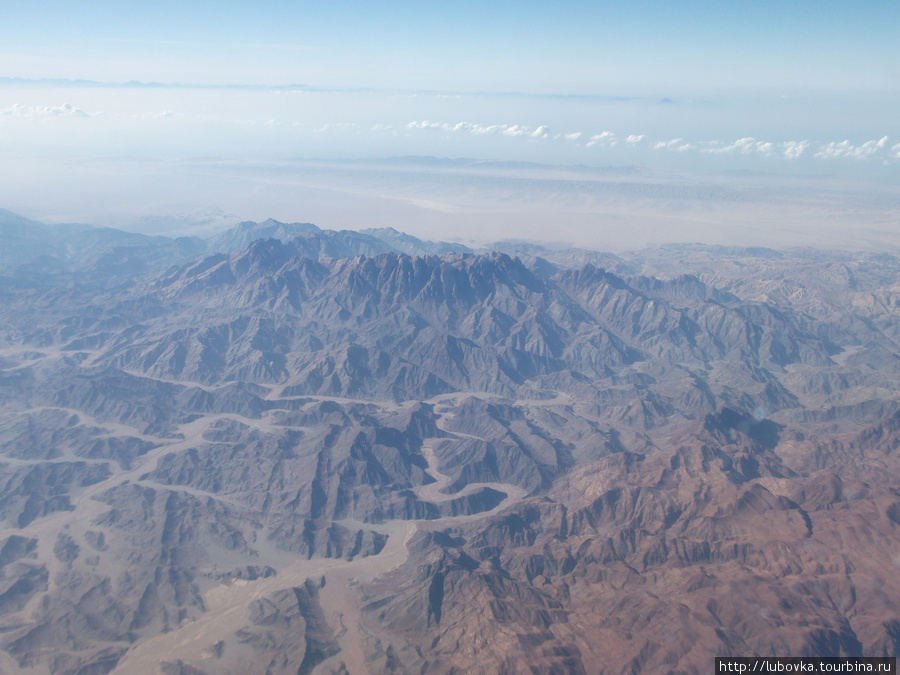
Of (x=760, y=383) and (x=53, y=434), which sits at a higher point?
(x=760, y=383)

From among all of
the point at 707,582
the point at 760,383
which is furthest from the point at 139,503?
the point at 760,383

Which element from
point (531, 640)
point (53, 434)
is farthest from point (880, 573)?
point (53, 434)

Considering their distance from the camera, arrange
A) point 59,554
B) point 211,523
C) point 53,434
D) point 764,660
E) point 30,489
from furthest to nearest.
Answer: point 53,434 < point 30,489 < point 211,523 < point 59,554 < point 764,660

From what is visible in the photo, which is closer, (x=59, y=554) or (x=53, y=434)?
(x=59, y=554)

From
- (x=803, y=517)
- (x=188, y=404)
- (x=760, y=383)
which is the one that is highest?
(x=803, y=517)

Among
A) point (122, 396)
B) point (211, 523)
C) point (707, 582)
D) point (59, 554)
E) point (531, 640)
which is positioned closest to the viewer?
point (531, 640)

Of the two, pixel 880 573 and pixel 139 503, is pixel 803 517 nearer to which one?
pixel 880 573
